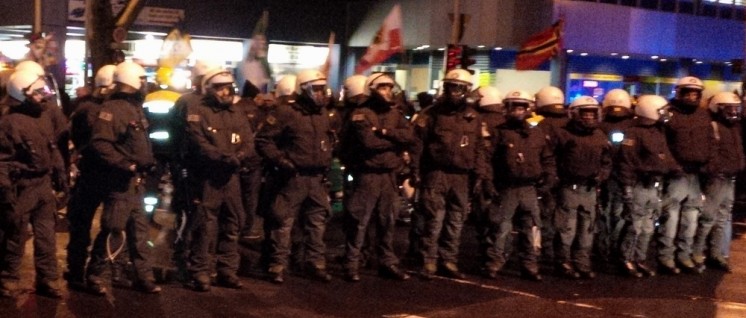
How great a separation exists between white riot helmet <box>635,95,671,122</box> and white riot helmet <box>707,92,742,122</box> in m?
0.96

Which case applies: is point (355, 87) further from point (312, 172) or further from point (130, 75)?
→ point (130, 75)

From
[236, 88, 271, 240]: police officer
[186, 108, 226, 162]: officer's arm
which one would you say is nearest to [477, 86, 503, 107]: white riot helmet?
[236, 88, 271, 240]: police officer

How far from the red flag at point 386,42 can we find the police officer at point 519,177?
4803 millimetres

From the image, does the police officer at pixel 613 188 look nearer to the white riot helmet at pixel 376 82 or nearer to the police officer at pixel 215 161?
the white riot helmet at pixel 376 82

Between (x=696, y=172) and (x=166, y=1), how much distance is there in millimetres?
17813

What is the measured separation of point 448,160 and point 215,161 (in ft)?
8.40

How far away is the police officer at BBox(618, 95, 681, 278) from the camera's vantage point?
12242 millimetres

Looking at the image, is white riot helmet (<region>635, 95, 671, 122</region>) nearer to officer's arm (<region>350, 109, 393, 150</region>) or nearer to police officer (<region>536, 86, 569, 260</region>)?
police officer (<region>536, 86, 569, 260</region>)

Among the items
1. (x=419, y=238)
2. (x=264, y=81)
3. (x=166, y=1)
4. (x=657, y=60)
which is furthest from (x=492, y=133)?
(x=657, y=60)

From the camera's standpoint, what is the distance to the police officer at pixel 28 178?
359 inches

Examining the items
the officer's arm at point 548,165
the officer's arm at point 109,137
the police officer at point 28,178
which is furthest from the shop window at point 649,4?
the police officer at point 28,178

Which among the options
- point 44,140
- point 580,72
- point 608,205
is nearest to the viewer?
point 44,140

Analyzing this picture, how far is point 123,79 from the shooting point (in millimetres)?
9633

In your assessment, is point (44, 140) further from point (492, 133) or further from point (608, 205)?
point (608, 205)
